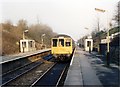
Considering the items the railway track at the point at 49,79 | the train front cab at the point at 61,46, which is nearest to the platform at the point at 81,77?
the railway track at the point at 49,79

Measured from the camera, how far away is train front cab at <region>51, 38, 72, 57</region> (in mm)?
31781

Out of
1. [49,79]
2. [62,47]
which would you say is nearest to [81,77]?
[49,79]

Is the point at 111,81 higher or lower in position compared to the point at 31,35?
lower

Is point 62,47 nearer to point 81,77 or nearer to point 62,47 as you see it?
point 62,47

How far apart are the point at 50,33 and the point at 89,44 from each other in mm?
45700

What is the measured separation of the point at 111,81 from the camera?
1410 cm

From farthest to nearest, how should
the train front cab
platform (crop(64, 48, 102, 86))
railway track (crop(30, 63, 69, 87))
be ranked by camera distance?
1. the train front cab
2. railway track (crop(30, 63, 69, 87))
3. platform (crop(64, 48, 102, 86))

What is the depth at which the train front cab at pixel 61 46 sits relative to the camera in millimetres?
31781

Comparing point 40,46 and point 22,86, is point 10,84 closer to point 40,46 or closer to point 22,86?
point 22,86

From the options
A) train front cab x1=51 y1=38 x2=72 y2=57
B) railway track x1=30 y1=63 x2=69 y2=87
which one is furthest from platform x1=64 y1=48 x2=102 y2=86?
train front cab x1=51 y1=38 x2=72 y2=57

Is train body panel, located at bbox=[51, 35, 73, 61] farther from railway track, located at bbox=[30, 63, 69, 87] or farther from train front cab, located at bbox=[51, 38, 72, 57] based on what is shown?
railway track, located at bbox=[30, 63, 69, 87]

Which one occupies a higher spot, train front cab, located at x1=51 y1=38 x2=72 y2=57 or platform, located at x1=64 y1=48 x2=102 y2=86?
train front cab, located at x1=51 y1=38 x2=72 y2=57

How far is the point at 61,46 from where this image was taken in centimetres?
3194

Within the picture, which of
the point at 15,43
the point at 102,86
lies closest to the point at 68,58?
the point at 102,86
